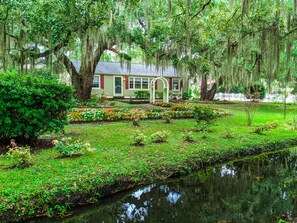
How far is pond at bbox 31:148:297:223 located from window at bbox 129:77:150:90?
57.8 feet

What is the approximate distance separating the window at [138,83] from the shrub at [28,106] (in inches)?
655

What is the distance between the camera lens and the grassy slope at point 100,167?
141 inches

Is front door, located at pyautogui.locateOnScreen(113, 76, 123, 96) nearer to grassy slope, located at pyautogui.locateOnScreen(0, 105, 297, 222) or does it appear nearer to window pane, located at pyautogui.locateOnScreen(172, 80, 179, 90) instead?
window pane, located at pyautogui.locateOnScreen(172, 80, 179, 90)

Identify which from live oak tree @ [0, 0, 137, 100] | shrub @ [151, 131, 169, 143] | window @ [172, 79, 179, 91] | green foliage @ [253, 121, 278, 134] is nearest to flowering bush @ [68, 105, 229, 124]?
green foliage @ [253, 121, 278, 134]

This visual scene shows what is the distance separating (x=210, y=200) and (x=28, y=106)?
14.1ft

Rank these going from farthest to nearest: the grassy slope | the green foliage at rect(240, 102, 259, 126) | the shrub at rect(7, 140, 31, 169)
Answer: the green foliage at rect(240, 102, 259, 126), the shrub at rect(7, 140, 31, 169), the grassy slope

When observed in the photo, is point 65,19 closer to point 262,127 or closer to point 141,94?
point 262,127

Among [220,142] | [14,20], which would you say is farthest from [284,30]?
[14,20]

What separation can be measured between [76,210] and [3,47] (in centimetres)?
921

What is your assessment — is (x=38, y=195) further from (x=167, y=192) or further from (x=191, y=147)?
(x=191, y=147)

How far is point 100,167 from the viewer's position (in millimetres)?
4633

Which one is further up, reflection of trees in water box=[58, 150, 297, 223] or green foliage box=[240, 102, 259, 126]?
green foliage box=[240, 102, 259, 126]

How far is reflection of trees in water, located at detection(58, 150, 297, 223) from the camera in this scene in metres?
3.68

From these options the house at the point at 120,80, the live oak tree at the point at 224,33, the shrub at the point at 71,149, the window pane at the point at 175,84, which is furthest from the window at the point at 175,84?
the shrub at the point at 71,149
